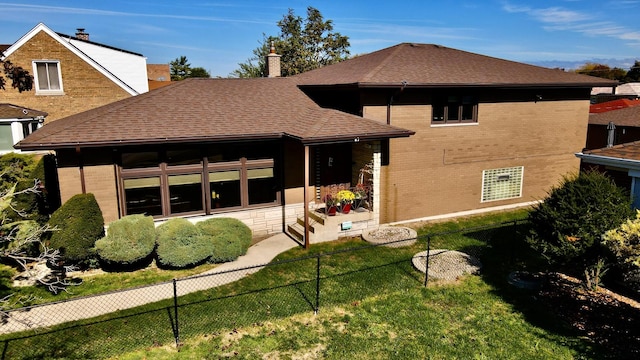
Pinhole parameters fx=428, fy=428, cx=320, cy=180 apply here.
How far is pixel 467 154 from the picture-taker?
51.4 ft

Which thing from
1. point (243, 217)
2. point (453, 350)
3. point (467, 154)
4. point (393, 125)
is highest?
point (393, 125)

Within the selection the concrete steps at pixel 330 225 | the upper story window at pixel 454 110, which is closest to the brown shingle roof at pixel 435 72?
the upper story window at pixel 454 110

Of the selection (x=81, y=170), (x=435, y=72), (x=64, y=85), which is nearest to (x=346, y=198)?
(x=435, y=72)

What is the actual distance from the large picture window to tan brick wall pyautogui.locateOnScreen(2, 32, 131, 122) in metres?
16.1

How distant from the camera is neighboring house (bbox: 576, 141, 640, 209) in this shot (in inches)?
418

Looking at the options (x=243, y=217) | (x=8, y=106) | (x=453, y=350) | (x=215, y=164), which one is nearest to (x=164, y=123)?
(x=215, y=164)

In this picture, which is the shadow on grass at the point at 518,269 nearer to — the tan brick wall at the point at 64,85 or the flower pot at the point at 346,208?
the flower pot at the point at 346,208

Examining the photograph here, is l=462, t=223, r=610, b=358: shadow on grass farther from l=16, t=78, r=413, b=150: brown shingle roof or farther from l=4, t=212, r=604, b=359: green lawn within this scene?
l=16, t=78, r=413, b=150: brown shingle roof

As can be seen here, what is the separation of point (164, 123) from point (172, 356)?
7018 mm

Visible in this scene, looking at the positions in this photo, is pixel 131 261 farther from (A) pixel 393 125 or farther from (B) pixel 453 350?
(A) pixel 393 125

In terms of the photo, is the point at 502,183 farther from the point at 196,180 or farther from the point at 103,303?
the point at 103,303

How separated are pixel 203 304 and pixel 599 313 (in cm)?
826

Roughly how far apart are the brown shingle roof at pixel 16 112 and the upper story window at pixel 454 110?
64.8 ft

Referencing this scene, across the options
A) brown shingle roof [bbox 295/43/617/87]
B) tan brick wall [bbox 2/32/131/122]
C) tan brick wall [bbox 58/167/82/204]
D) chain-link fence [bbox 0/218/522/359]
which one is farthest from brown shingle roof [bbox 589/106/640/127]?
tan brick wall [bbox 2/32/131/122]
